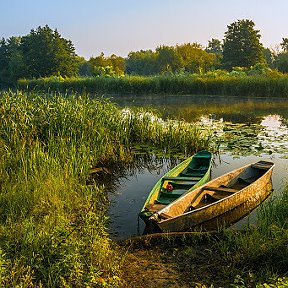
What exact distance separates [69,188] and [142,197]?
181 cm

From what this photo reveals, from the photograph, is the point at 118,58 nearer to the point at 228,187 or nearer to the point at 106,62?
the point at 106,62

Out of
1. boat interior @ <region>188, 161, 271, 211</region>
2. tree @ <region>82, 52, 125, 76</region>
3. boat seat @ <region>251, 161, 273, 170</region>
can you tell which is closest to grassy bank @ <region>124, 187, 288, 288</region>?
boat interior @ <region>188, 161, 271, 211</region>

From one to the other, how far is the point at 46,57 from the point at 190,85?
87.6 ft

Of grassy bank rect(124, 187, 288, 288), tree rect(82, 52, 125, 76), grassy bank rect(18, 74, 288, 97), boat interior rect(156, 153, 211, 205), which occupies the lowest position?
grassy bank rect(124, 187, 288, 288)

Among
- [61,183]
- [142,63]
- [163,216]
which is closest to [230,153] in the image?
[163,216]

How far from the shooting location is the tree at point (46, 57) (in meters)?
48.9

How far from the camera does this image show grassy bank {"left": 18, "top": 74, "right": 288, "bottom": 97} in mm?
24859

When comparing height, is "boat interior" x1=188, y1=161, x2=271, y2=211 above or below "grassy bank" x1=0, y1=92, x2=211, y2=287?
below

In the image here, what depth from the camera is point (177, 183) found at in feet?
23.5

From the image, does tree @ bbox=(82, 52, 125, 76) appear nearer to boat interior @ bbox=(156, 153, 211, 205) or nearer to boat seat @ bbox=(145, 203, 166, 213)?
boat interior @ bbox=(156, 153, 211, 205)

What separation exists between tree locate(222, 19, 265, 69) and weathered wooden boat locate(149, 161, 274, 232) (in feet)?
125

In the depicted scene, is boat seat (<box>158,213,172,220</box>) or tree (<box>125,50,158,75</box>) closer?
boat seat (<box>158,213,172,220</box>)

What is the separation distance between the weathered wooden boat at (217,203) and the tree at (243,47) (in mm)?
37959

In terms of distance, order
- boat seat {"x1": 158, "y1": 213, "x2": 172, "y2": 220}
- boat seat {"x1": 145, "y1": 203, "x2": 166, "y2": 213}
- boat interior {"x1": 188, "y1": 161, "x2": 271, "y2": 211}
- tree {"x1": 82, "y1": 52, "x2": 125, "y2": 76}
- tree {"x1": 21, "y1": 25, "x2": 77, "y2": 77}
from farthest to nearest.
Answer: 1. tree {"x1": 82, "y1": 52, "x2": 125, "y2": 76}
2. tree {"x1": 21, "y1": 25, "x2": 77, "y2": 77}
3. boat interior {"x1": 188, "y1": 161, "x2": 271, "y2": 211}
4. boat seat {"x1": 145, "y1": 203, "x2": 166, "y2": 213}
5. boat seat {"x1": 158, "y1": 213, "x2": 172, "y2": 220}
